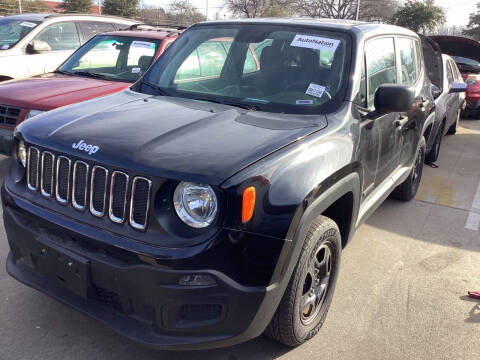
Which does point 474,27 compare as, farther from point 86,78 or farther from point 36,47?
point 86,78

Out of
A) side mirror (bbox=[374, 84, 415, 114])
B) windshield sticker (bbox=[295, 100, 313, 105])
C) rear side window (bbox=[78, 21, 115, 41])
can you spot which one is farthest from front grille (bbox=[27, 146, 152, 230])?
rear side window (bbox=[78, 21, 115, 41])

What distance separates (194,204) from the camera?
2.10 m

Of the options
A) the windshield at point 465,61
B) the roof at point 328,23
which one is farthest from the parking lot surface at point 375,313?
the windshield at point 465,61

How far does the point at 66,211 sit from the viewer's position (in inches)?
92.9

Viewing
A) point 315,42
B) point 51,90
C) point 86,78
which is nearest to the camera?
point 315,42

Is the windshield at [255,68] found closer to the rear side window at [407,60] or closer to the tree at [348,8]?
the rear side window at [407,60]

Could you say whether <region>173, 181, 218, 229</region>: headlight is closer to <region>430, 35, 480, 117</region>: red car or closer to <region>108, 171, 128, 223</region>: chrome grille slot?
<region>108, 171, 128, 223</region>: chrome grille slot

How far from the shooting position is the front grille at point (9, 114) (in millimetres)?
4750

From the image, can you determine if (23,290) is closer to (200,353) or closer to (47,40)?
(200,353)

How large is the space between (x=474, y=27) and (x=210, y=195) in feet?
152

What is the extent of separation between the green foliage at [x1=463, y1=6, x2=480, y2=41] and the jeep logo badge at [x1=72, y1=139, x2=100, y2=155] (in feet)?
147

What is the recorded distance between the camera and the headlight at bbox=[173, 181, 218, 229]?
2090 mm

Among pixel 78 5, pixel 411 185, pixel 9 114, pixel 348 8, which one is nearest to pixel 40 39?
pixel 9 114

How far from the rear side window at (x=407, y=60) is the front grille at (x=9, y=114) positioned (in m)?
3.67
